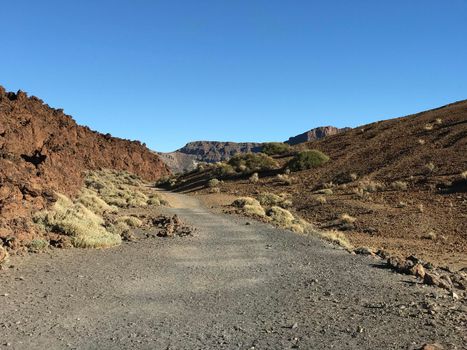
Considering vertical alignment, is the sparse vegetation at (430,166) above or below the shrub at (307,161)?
below

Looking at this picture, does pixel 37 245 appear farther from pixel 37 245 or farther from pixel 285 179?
pixel 285 179

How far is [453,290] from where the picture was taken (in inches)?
398

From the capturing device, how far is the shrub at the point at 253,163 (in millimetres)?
51369

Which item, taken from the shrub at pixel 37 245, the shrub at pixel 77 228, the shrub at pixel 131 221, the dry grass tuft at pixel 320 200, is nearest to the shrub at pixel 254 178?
the dry grass tuft at pixel 320 200

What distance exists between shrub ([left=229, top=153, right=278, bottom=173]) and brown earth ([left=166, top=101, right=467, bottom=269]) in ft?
7.19

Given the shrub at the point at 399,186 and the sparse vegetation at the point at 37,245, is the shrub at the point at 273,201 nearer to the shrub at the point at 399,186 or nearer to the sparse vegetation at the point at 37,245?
the shrub at the point at 399,186

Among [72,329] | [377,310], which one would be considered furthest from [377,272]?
[72,329]

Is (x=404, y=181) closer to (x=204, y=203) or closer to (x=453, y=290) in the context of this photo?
(x=204, y=203)

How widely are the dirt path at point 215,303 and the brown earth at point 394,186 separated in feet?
24.8

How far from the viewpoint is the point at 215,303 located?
9.10 meters

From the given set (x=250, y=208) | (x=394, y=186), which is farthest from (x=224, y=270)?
(x=394, y=186)

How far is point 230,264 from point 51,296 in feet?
16.6

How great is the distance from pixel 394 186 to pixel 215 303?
26.7 m

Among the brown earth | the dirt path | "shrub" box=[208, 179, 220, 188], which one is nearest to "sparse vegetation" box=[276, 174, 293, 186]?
the brown earth
